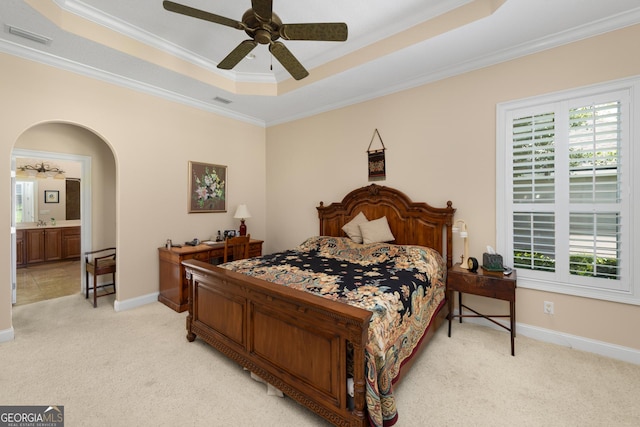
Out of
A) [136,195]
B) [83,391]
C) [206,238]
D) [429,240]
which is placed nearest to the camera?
[83,391]

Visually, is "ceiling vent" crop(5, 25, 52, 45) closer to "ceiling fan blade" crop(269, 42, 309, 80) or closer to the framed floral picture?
the framed floral picture

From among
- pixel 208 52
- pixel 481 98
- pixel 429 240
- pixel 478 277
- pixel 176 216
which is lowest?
pixel 478 277

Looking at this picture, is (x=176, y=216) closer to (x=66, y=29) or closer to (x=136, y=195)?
(x=136, y=195)

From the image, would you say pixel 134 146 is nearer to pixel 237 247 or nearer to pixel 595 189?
pixel 237 247

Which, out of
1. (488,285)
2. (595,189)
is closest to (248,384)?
(488,285)

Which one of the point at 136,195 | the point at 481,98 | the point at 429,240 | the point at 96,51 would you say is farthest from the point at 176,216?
the point at 481,98

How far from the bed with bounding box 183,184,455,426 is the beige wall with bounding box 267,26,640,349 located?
13.7 inches

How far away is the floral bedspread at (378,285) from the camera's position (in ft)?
5.03

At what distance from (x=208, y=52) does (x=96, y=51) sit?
1114 mm

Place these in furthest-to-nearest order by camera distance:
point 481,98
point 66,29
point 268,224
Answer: point 268,224 → point 481,98 → point 66,29

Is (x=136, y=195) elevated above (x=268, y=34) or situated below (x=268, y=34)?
below

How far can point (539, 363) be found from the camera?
7.54 ft

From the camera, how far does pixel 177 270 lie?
345 centimetres

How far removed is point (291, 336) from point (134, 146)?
11.0 feet
